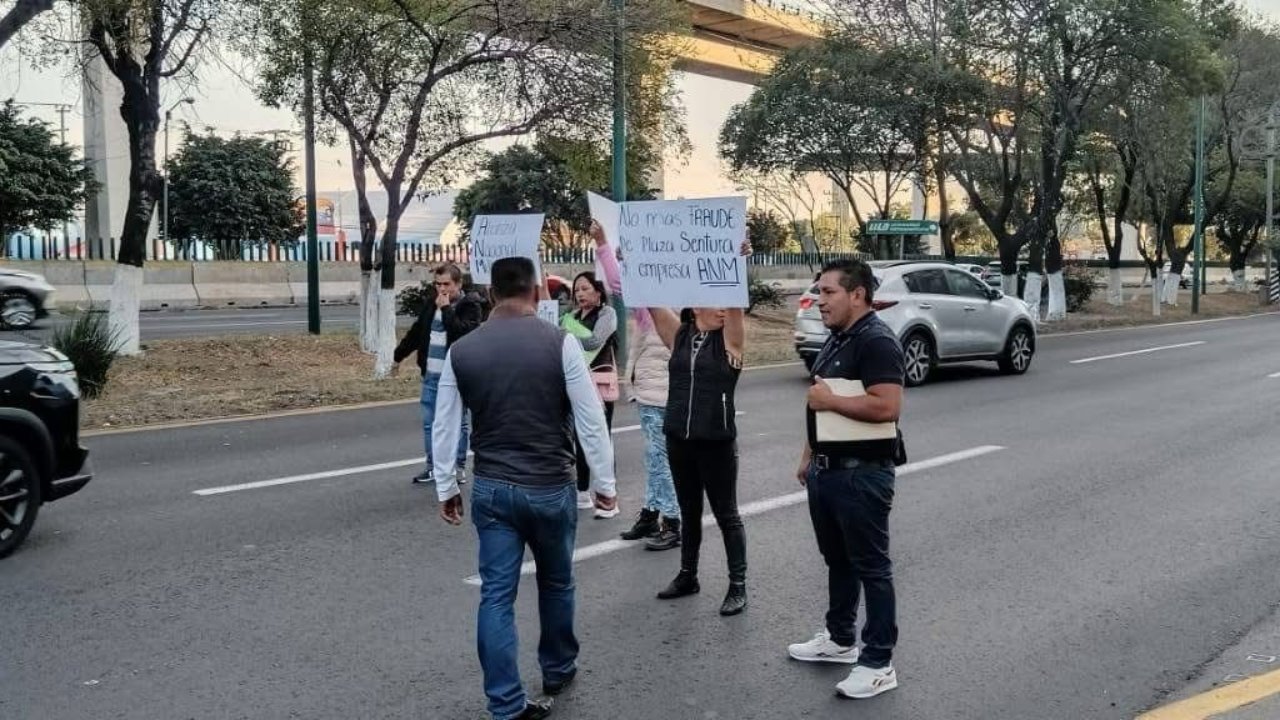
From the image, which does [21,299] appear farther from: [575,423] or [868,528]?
[868,528]

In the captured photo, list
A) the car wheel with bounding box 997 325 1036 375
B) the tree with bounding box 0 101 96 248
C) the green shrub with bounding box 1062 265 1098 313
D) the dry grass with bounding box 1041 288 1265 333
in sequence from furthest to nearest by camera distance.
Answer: the tree with bounding box 0 101 96 248 → the green shrub with bounding box 1062 265 1098 313 → the dry grass with bounding box 1041 288 1265 333 → the car wheel with bounding box 997 325 1036 375

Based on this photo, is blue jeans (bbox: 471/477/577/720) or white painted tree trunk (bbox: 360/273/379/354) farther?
white painted tree trunk (bbox: 360/273/379/354)

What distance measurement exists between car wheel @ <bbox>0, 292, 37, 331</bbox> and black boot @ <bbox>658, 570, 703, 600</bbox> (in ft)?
61.7

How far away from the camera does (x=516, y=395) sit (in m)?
4.27

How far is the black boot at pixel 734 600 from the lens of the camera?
5.63 m

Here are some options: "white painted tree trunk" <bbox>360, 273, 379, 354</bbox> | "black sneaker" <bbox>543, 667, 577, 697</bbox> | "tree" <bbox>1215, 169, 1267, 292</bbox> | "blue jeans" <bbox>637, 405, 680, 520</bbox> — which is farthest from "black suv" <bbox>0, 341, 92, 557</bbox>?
"tree" <bbox>1215, 169, 1267, 292</bbox>

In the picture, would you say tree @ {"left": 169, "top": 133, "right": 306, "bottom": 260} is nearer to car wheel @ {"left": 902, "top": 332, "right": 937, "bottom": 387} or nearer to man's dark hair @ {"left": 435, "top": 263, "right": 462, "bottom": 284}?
car wheel @ {"left": 902, "top": 332, "right": 937, "bottom": 387}

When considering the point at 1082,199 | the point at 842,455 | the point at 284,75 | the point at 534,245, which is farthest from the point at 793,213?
the point at 842,455

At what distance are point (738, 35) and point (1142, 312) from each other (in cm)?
1770

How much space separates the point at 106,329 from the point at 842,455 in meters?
12.2

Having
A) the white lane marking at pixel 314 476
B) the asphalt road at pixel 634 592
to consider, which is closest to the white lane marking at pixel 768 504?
the asphalt road at pixel 634 592

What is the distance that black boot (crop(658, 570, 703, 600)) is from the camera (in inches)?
233

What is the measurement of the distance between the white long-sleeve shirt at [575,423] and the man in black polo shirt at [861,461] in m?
0.84

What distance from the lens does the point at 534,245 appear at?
7684 mm
